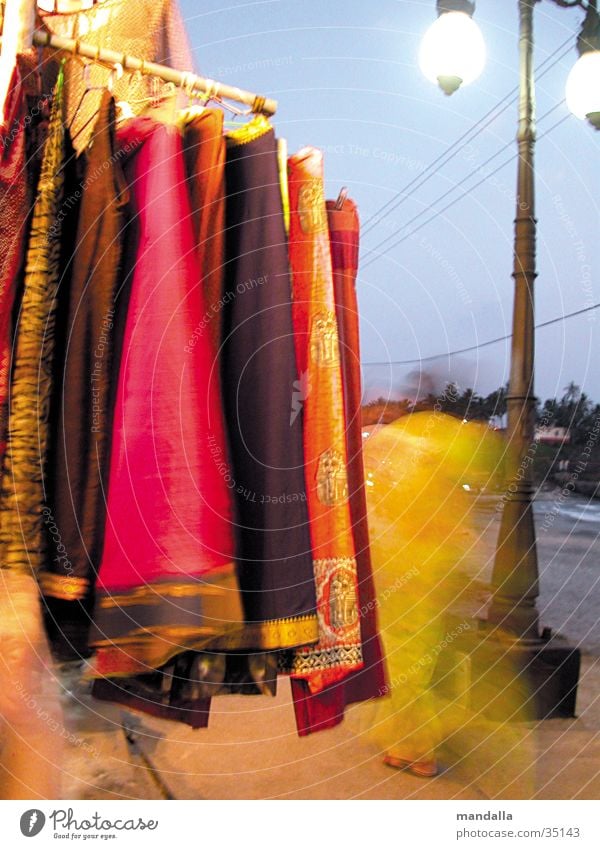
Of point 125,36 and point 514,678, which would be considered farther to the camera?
point 514,678

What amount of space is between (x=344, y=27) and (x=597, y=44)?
30.0 inches

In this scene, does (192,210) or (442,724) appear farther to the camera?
(442,724)

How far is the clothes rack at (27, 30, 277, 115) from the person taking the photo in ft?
3.54

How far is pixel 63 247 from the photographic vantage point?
3.46 feet

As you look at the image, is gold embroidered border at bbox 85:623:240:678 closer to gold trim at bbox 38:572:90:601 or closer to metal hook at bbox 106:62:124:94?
gold trim at bbox 38:572:90:601

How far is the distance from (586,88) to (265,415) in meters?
1.39

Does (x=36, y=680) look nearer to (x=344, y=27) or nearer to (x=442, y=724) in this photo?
(x=344, y=27)

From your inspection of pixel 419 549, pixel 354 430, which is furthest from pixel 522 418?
pixel 354 430

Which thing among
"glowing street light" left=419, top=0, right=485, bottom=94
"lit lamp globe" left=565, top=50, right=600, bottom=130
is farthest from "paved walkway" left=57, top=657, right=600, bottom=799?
"lit lamp globe" left=565, top=50, right=600, bottom=130

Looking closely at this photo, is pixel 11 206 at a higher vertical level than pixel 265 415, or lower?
A: higher

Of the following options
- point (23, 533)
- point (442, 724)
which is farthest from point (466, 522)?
point (23, 533)

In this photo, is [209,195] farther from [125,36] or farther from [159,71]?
[125,36]

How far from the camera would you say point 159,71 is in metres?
1.11

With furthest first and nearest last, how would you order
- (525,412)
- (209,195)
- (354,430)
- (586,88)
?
(525,412) → (586,88) → (354,430) → (209,195)
